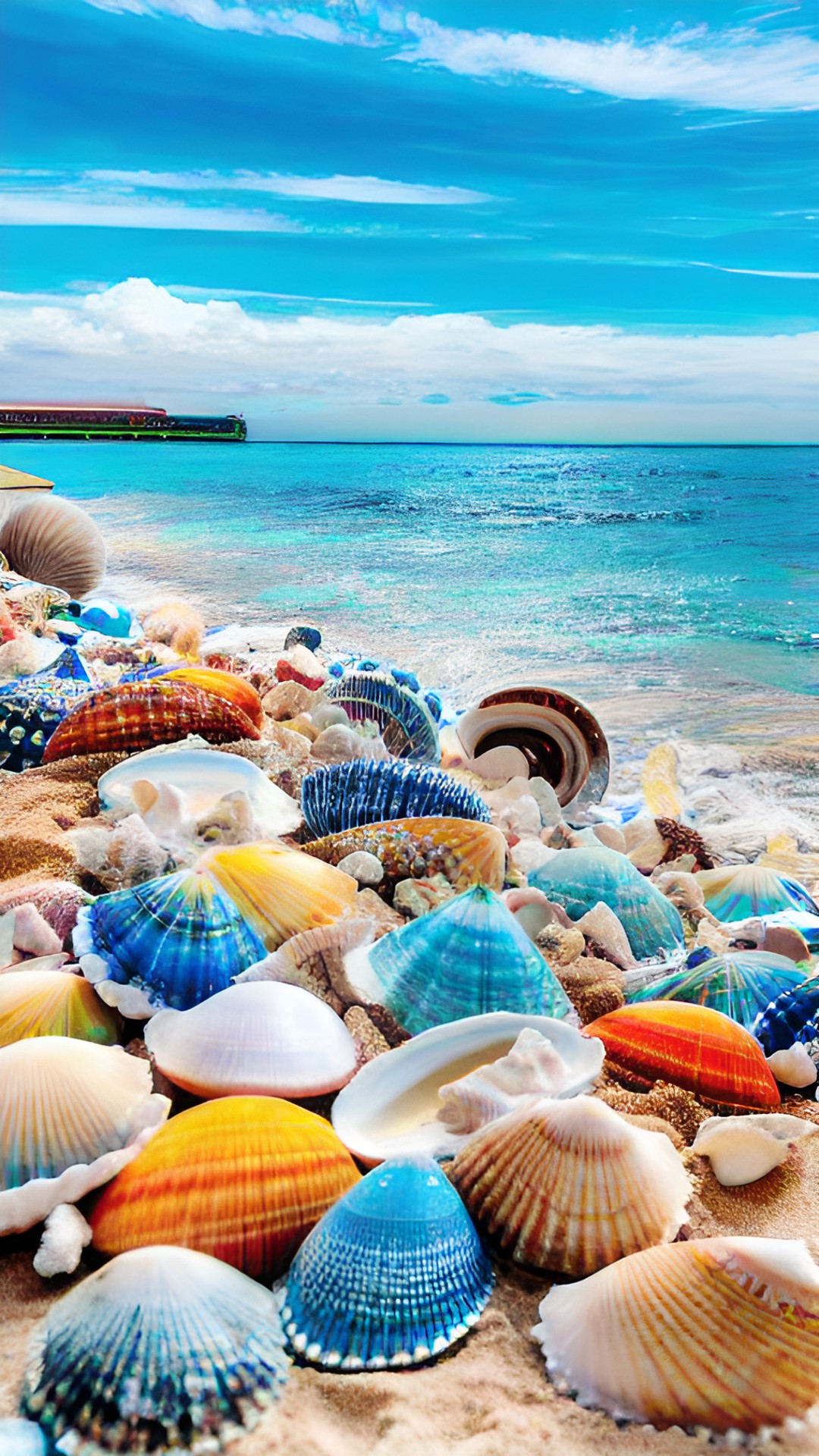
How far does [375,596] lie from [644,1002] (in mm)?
14510

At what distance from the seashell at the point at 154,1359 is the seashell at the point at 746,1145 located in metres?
0.75

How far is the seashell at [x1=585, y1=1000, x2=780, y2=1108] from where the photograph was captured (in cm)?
185

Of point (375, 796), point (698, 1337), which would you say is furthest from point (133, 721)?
point (698, 1337)

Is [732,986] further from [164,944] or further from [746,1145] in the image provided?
[164,944]

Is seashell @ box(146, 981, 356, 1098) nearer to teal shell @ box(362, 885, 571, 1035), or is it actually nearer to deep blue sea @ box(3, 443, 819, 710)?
teal shell @ box(362, 885, 571, 1035)

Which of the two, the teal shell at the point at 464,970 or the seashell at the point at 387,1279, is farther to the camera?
the teal shell at the point at 464,970

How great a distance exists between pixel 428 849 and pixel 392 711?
5.88 feet

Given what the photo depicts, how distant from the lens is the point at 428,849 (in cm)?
260

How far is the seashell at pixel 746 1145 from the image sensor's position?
163 centimetres

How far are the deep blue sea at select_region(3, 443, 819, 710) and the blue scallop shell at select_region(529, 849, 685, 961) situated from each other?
25.2ft

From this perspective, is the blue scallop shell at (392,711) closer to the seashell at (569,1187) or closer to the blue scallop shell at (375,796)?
the blue scallop shell at (375,796)

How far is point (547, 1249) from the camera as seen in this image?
1.40 m

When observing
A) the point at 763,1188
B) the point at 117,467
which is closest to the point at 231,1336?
the point at 763,1188

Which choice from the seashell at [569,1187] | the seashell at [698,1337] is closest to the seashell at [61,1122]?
the seashell at [569,1187]
